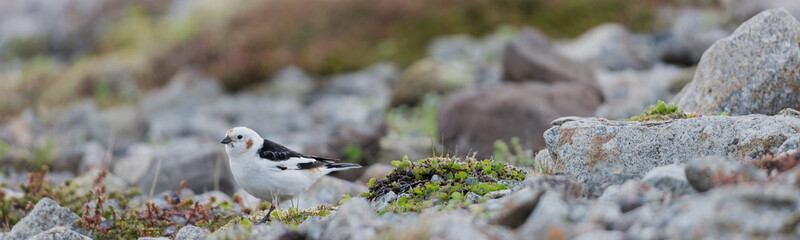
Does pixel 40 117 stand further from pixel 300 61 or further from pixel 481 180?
pixel 481 180

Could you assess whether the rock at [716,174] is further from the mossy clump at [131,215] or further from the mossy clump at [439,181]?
the mossy clump at [131,215]

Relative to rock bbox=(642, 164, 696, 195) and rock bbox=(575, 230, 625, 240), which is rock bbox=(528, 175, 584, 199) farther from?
rock bbox=(575, 230, 625, 240)

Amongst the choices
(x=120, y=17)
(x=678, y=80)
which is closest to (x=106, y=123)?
(x=678, y=80)

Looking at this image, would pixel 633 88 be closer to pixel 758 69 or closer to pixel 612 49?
pixel 612 49

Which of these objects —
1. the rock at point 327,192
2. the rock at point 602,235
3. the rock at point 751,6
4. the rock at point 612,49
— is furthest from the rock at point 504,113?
the rock at point 602,235

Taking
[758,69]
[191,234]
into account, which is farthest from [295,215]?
[758,69]

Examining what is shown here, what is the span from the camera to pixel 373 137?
11.8m

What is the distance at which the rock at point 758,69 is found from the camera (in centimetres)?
662

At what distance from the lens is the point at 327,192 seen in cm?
816

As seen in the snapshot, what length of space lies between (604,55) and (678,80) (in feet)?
12.0

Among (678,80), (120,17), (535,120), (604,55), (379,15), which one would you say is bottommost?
(535,120)

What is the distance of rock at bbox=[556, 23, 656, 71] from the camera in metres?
15.9

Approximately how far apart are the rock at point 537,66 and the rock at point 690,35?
2.95m

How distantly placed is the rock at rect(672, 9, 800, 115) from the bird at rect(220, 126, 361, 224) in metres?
3.63
